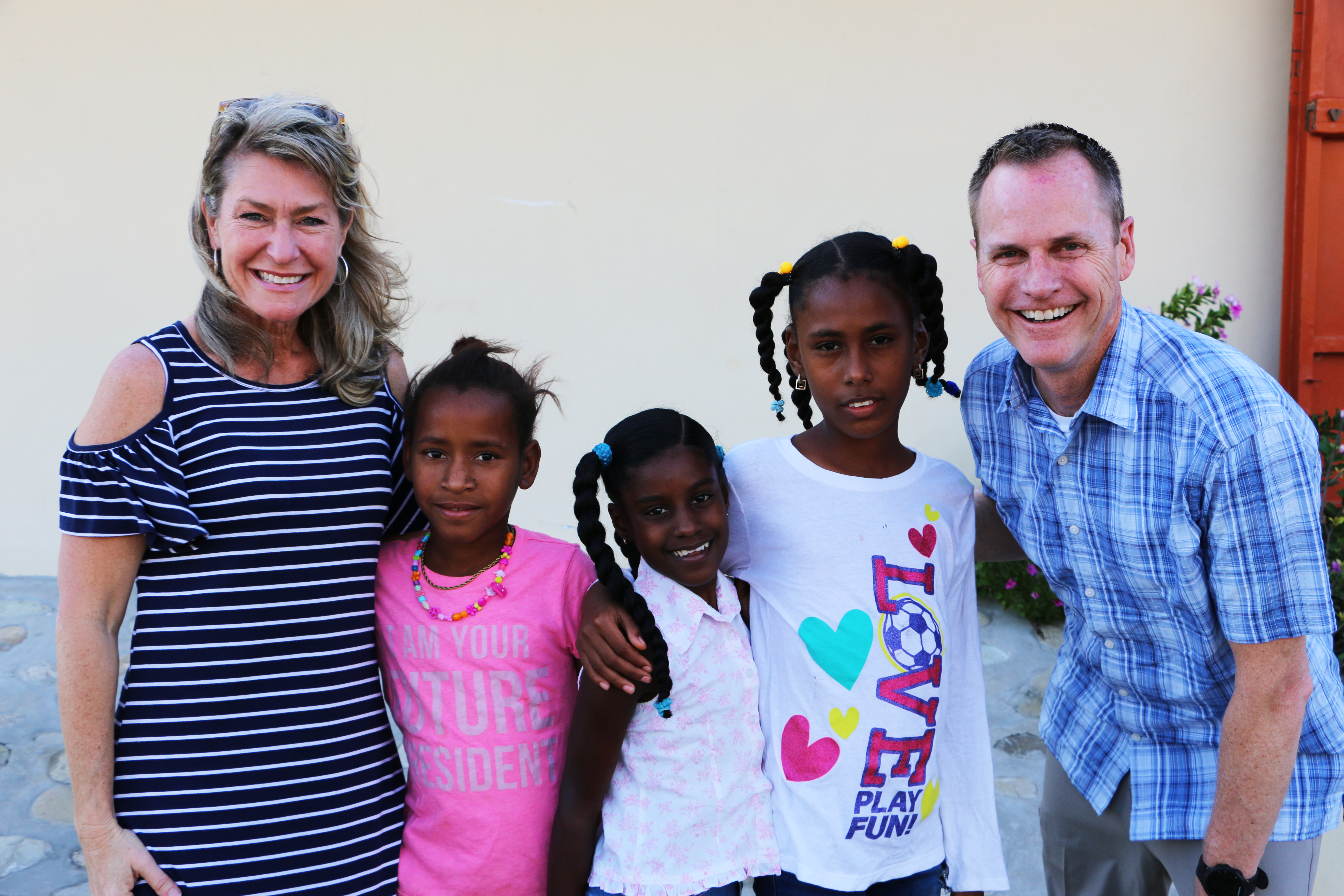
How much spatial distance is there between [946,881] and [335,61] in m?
3.64

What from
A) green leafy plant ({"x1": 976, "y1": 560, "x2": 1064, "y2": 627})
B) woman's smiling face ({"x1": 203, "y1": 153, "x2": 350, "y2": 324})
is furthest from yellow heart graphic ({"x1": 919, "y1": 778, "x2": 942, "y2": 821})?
green leafy plant ({"x1": 976, "y1": 560, "x2": 1064, "y2": 627})

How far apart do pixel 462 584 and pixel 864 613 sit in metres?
0.72

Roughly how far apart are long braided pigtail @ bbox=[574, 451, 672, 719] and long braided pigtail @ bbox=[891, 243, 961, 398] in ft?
2.09

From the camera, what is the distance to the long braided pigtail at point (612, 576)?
63.6 inches

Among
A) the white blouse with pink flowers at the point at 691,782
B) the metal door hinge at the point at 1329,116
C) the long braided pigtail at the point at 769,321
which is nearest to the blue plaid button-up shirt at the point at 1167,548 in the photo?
the long braided pigtail at the point at 769,321

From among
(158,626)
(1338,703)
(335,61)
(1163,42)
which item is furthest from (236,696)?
(1163,42)

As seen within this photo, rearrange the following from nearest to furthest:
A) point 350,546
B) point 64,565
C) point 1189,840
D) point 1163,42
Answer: point 64,565 → point 350,546 → point 1189,840 → point 1163,42

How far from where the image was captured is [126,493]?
1.50 meters

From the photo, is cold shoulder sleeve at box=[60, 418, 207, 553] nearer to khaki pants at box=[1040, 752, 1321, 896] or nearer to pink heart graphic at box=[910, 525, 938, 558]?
pink heart graphic at box=[910, 525, 938, 558]

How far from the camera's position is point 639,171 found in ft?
12.8

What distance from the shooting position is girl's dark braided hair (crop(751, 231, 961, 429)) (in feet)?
5.86

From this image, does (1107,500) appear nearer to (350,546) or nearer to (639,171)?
(350,546)

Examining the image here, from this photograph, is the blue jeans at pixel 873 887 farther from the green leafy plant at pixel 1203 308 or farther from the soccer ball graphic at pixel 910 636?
the green leafy plant at pixel 1203 308

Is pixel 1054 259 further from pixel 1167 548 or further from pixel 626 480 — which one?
pixel 626 480
